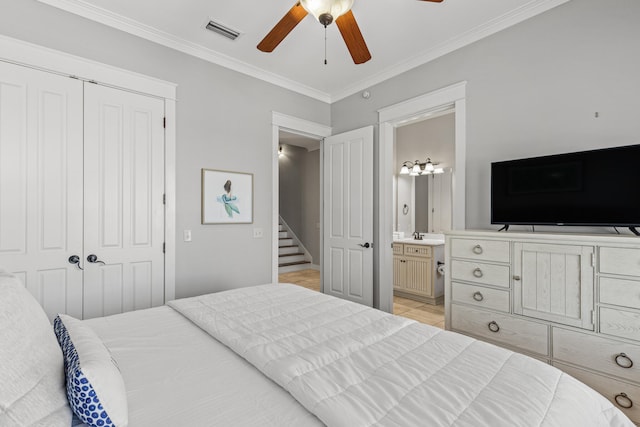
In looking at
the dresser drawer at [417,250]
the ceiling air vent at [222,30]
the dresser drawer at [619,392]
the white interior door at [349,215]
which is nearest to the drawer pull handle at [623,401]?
the dresser drawer at [619,392]

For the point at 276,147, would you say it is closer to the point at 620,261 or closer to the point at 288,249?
the point at 620,261

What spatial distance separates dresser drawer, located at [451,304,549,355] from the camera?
1981 millimetres

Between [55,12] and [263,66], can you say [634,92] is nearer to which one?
[263,66]

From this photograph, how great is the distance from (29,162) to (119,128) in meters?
0.64

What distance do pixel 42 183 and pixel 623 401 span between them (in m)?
3.93

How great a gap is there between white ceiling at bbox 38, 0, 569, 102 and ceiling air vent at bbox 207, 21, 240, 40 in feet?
0.17

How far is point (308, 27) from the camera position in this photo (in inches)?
103

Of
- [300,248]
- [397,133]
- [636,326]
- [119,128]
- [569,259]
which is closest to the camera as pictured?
[636,326]

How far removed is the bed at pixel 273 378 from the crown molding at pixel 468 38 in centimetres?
257

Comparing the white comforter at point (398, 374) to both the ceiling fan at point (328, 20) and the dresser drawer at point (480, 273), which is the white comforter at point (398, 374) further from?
the ceiling fan at point (328, 20)

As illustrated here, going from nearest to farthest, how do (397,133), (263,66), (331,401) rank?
(331,401)
(263,66)
(397,133)

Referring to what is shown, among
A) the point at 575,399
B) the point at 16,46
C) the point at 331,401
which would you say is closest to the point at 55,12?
the point at 16,46

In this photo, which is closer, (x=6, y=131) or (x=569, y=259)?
(x=569, y=259)

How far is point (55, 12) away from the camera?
2.26 metres
